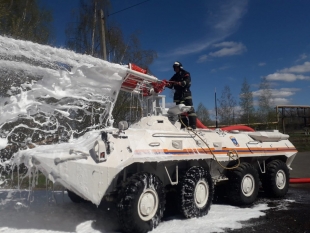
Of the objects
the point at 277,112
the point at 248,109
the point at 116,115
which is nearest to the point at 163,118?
the point at 116,115

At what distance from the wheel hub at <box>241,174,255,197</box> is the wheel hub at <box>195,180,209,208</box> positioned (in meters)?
1.54

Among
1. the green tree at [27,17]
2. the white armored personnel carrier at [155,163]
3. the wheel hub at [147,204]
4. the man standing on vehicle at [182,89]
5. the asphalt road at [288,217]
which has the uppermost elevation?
the green tree at [27,17]

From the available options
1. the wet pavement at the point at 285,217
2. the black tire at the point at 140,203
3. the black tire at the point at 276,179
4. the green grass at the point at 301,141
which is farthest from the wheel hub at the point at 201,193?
the green grass at the point at 301,141

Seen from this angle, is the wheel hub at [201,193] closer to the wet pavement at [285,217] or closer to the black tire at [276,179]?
the wet pavement at [285,217]

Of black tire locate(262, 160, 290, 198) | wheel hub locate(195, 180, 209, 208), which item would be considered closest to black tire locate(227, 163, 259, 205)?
black tire locate(262, 160, 290, 198)

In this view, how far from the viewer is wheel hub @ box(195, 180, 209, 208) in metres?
6.74

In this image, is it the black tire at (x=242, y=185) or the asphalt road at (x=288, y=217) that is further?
the black tire at (x=242, y=185)

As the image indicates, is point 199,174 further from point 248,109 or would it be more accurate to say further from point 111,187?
point 248,109

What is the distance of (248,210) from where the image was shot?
763 cm

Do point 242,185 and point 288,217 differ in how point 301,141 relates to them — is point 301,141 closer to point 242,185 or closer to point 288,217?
point 242,185

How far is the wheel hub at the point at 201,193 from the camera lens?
6742mm

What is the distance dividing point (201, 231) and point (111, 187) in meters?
1.62

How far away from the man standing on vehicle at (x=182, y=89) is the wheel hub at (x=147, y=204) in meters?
2.55

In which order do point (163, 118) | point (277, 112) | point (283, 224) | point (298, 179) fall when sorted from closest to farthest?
point (283, 224) → point (163, 118) → point (298, 179) → point (277, 112)
